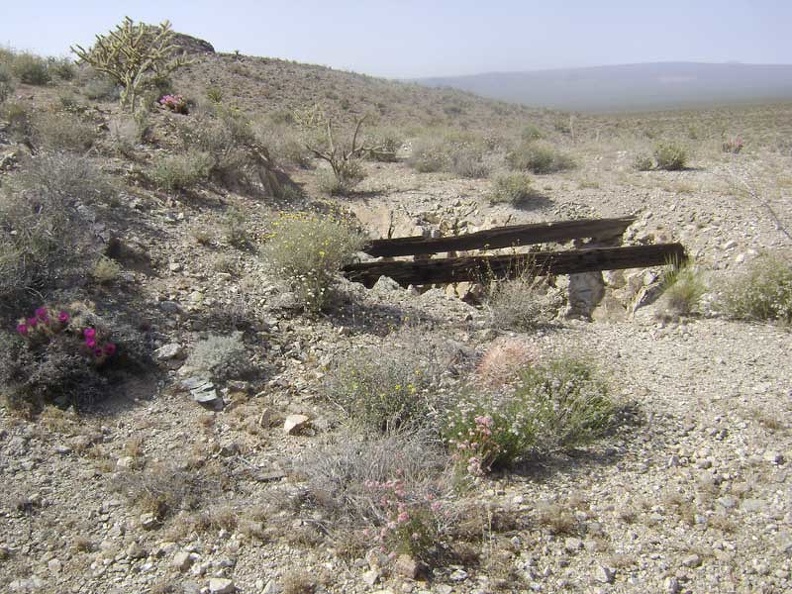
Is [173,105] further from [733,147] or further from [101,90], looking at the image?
[733,147]

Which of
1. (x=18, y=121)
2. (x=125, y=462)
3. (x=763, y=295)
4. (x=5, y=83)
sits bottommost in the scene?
(x=125, y=462)

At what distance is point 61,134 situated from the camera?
25.0ft

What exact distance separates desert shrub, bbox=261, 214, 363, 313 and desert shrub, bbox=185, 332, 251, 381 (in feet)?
3.35

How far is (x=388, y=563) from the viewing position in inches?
111

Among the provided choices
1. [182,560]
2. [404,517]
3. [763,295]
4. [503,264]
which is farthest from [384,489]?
[763,295]

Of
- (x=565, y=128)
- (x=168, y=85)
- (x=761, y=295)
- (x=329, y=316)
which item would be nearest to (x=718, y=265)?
(x=761, y=295)

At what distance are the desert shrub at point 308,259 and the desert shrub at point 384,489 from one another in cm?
209

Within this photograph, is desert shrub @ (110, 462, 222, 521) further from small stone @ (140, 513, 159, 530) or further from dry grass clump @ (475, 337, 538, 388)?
dry grass clump @ (475, 337, 538, 388)

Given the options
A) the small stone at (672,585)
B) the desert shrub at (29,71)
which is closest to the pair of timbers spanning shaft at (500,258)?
the small stone at (672,585)

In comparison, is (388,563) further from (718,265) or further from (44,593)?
(718,265)

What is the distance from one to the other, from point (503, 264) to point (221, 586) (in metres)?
4.57

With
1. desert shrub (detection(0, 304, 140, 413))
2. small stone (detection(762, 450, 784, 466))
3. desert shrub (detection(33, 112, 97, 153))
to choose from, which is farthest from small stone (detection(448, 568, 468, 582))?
desert shrub (detection(33, 112, 97, 153))

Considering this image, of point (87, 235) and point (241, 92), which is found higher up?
point (241, 92)

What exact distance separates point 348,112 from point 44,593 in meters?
23.1
